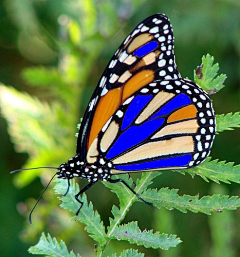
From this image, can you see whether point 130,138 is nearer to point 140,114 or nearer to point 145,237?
point 140,114

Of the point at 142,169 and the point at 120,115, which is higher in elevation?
the point at 120,115

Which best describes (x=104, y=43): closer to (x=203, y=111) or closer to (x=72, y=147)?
(x=72, y=147)

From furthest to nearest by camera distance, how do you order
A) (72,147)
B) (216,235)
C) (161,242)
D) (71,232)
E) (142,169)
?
(72,147) < (71,232) < (216,235) < (142,169) < (161,242)

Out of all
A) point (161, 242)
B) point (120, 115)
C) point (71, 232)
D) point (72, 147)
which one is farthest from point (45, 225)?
point (161, 242)

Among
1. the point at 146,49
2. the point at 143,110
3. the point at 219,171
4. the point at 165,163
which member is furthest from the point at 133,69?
the point at 219,171

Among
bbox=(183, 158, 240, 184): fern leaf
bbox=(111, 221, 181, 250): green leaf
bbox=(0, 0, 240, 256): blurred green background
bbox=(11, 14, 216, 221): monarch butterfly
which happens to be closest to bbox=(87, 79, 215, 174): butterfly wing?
bbox=(11, 14, 216, 221): monarch butterfly

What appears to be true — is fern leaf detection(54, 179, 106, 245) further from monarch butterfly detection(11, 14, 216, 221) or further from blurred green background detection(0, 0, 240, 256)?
blurred green background detection(0, 0, 240, 256)

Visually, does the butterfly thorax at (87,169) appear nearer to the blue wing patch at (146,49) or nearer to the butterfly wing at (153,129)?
the butterfly wing at (153,129)
